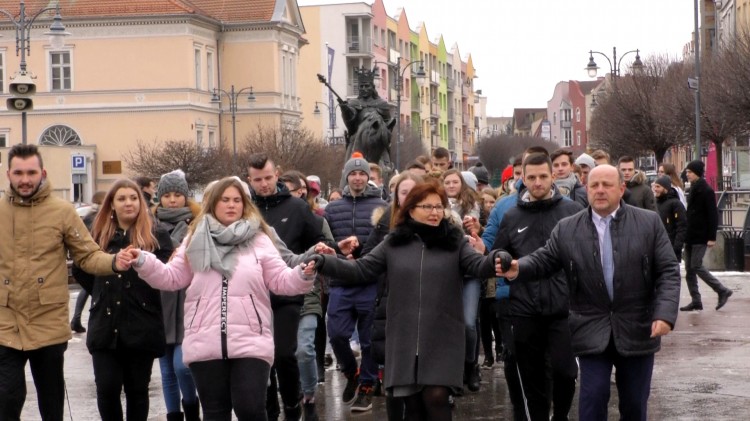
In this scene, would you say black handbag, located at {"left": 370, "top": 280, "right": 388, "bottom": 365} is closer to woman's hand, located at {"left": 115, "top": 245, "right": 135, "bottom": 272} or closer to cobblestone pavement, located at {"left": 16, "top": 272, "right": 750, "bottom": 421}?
woman's hand, located at {"left": 115, "top": 245, "right": 135, "bottom": 272}

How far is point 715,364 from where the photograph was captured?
12.8 m

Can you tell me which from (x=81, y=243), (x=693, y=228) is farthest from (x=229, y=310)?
(x=693, y=228)

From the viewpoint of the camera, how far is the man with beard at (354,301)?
10609 millimetres

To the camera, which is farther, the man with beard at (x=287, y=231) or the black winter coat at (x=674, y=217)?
the black winter coat at (x=674, y=217)

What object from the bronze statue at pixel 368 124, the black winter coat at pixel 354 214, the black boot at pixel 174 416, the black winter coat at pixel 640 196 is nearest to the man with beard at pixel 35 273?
the black boot at pixel 174 416

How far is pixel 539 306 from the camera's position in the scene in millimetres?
8836

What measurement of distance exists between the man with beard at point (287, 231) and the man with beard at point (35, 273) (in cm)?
164

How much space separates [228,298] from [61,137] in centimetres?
5703

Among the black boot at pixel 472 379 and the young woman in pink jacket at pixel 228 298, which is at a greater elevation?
the young woman in pink jacket at pixel 228 298

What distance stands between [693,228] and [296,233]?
9131mm

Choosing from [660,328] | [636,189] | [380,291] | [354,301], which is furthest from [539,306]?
Result: [636,189]

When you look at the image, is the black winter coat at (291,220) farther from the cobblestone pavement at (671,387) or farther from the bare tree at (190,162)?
the bare tree at (190,162)

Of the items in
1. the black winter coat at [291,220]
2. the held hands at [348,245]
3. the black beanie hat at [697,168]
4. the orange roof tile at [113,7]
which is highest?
the orange roof tile at [113,7]

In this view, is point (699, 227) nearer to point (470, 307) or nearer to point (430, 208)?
point (470, 307)
